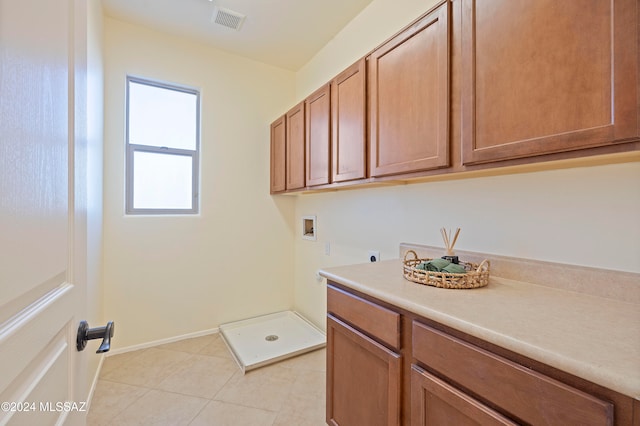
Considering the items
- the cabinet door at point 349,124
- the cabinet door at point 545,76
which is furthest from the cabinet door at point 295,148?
the cabinet door at point 545,76

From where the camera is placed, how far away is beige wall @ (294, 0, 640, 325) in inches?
39.2

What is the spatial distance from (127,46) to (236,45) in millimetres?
916

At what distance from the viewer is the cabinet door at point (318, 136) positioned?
200 cm

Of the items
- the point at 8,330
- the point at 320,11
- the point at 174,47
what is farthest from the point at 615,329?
the point at 174,47

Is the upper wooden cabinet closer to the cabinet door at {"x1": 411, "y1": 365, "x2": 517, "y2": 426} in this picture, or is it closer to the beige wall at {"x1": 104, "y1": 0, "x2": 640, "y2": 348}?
the beige wall at {"x1": 104, "y1": 0, "x2": 640, "y2": 348}

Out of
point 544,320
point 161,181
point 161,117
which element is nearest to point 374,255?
point 544,320

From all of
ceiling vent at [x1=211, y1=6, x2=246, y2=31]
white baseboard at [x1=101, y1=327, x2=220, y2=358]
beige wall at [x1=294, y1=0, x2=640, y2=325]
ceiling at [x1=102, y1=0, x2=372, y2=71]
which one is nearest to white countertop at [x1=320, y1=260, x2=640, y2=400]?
beige wall at [x1=294, y1=0, x2=640, y2=325]

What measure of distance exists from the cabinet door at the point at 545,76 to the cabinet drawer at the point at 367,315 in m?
0.72

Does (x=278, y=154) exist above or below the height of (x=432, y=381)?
above

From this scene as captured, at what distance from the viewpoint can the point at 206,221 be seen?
2.69m

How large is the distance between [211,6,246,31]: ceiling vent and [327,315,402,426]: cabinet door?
2.42 m

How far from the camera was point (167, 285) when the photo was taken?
253 centimetres

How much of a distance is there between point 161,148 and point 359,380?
98.7 inches

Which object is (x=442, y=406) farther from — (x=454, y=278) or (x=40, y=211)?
(x=40, y=211)
